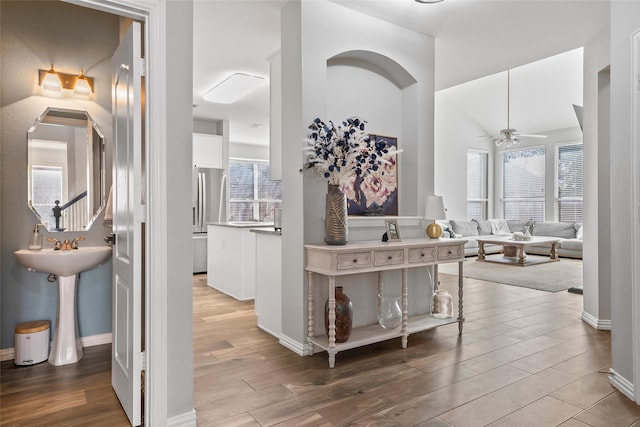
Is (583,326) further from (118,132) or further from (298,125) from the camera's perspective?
(118,132)

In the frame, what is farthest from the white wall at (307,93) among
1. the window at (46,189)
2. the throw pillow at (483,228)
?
the throw pillow at (483,228)

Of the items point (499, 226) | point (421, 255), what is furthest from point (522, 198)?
point (421, 255)

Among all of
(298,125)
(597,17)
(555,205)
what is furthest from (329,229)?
(555,205)

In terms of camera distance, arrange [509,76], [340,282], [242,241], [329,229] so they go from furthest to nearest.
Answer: [509,76] → [242,241] → [340,282] → [329,229]

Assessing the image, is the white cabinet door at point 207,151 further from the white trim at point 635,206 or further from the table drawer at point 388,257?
the white trim at point 635,206

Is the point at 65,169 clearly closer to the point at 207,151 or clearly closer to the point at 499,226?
the point at 207,151

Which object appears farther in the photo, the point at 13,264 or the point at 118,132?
the point at 13,264

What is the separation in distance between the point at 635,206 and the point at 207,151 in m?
6.26

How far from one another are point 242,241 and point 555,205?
8.39 m

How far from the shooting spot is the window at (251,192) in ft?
29.4

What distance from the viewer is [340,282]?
3.28m

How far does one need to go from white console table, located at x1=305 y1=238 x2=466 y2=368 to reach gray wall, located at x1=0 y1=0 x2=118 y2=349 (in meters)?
1.84

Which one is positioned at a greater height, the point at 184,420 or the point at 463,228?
the point at 463,228

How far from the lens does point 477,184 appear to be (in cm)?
1070
